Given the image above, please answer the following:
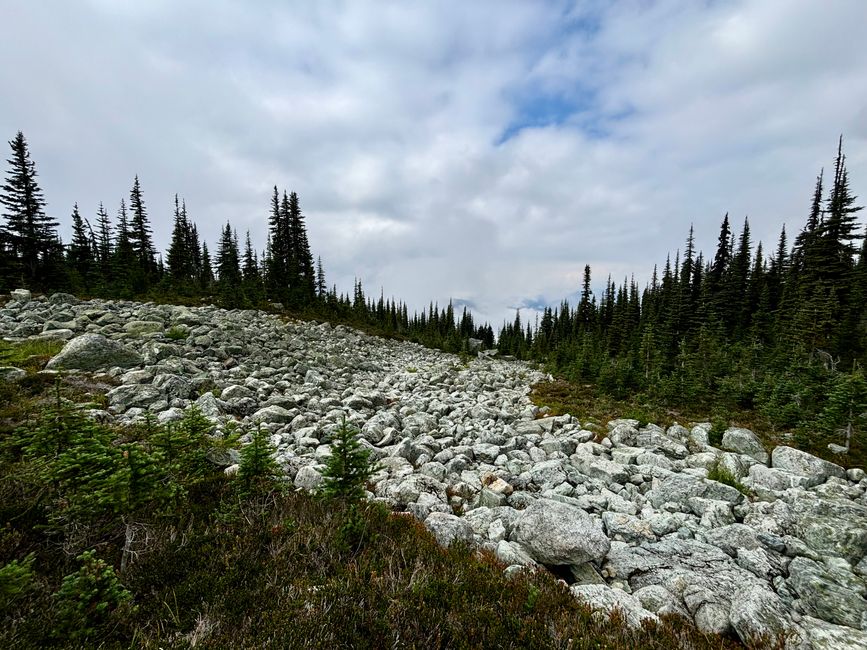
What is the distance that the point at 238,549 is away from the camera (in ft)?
13.1

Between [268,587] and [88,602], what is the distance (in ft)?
4.77

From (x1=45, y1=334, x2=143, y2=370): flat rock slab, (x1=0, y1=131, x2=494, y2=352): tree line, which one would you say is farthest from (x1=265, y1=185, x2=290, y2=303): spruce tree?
(x1=45, y1=334, x2=143, y2=370): flat rock slab

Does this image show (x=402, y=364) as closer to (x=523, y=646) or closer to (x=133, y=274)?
(x=523, y=646)

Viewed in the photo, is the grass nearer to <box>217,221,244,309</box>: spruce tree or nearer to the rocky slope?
the rocky slope

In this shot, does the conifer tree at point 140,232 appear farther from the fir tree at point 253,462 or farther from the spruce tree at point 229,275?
the fir tree at point 253,462

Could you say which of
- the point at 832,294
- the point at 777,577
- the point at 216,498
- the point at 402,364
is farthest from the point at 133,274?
the point at 832,294

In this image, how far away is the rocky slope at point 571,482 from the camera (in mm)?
4625

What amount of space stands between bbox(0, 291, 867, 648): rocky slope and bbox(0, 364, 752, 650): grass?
980 mm

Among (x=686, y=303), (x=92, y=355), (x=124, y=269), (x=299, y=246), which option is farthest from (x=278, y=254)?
(x=686, y=303)

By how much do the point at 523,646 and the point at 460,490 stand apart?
4.76 meters

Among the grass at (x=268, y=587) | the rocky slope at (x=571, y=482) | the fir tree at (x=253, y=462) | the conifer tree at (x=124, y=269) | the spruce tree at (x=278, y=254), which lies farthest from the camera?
the spruce tree at (x=278, y=254)

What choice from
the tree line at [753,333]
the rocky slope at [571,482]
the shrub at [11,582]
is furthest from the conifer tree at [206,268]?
the shrub at [11,582]

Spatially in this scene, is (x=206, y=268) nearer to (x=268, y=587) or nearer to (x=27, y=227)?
(x=27, y=227)

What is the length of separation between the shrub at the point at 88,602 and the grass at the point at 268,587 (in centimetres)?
3
